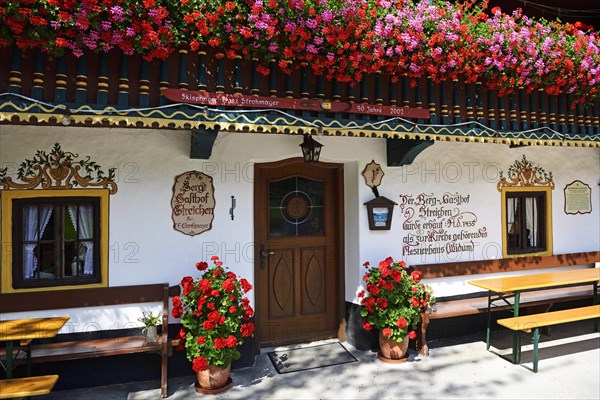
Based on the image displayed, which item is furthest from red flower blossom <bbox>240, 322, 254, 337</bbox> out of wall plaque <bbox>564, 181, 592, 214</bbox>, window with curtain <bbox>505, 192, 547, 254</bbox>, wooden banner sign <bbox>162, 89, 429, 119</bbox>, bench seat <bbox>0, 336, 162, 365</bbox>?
wall plaque <bbox>564, 181, 592, 214</bbox>

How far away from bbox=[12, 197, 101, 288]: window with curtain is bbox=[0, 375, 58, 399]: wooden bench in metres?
1.21

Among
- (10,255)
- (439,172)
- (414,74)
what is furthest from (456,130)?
(10,255)

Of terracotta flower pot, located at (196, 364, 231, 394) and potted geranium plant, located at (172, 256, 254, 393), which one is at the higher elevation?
potted geranium plant, located at (172, 256, 254, 393)

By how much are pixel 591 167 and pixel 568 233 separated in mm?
1279

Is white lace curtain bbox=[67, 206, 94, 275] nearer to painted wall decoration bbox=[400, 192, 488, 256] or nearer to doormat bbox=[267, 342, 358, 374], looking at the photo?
doormat bbox=[267, 342, 358, 374]

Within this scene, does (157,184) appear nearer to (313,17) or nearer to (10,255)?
(10,255)

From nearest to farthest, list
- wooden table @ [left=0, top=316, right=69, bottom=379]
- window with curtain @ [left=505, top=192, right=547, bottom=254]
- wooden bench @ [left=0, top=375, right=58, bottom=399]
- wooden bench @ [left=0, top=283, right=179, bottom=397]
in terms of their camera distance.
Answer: wooden bench @ [left=0, top=375, right=58, bottom=399] < wooden table @ [left=0, top=316, right=69, bottom=379] < wooden bench @ [left=0, top=283, right=179, bottom=397] < window with curtain @ [left=505, top=192, right=547, bottom=254]

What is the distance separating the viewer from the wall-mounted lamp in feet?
17.0

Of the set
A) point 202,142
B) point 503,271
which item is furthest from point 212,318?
point 503,271

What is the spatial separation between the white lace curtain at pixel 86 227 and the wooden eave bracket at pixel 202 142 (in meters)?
1.36

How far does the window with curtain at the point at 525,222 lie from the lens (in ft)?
22.2

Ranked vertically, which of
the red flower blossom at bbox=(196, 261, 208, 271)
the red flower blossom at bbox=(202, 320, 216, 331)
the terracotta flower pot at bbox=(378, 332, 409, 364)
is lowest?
the terracotta flower pot at bbox=(378, 332, 409, 364)

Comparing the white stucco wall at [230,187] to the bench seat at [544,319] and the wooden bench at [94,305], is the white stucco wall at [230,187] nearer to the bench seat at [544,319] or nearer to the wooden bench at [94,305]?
the wooden bench at [94,305]

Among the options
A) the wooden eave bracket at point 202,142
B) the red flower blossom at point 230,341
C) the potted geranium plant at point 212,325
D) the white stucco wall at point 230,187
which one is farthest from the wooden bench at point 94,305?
the wooden eave bracket at point 202,142
